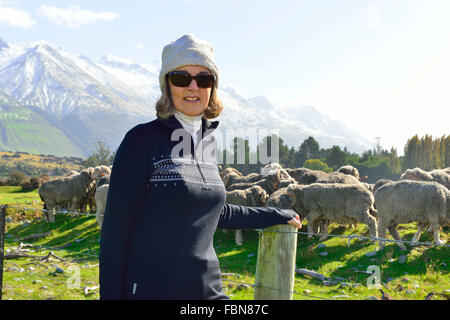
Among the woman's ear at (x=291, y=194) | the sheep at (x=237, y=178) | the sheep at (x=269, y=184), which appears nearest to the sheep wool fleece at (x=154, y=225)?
the woman's ear at (x=291, y=194)

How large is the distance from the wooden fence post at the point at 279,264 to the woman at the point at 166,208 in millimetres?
654

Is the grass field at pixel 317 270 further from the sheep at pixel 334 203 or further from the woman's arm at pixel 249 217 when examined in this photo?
the woman's arm at pixel 249 217

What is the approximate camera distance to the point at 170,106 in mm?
2811

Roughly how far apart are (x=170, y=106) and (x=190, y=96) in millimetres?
159

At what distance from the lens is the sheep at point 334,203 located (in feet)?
38.5

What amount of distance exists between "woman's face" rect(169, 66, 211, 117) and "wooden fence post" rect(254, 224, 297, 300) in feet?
3.93

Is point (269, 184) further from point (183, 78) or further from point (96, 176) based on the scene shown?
point (183, 78)

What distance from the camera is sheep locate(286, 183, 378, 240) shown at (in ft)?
38.5

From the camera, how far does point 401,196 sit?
10.9 meters

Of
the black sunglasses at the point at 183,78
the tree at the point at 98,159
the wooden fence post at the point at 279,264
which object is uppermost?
the tree at the point at 98,159

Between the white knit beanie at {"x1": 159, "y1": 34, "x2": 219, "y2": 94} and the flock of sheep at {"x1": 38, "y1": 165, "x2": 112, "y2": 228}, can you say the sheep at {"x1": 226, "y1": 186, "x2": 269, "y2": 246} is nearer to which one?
the flock of sheep at {"x1": 38, "y1": 165, "x2": 112, "y2": 228}

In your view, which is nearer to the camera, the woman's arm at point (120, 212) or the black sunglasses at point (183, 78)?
the woman's arm at point (120, 212)
